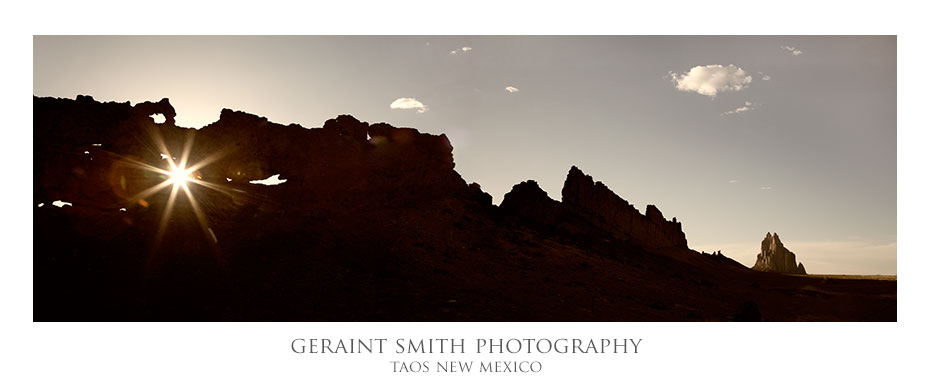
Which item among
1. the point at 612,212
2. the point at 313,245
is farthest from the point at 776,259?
the point at 313,245

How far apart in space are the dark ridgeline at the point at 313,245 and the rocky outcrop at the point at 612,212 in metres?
7.11

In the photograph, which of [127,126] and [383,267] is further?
[127,126]

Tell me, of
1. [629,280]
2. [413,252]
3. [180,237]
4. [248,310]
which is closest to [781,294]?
[629,280]

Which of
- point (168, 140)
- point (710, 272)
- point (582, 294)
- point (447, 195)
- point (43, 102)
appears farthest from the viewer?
point (710, 272)

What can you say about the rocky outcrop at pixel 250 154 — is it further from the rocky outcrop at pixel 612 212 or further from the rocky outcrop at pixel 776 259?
the rocky outcrop at pixel 776 259

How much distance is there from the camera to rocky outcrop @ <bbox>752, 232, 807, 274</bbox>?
2323 inches

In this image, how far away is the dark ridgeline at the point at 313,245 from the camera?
14.2 meters

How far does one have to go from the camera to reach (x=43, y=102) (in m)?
18.2

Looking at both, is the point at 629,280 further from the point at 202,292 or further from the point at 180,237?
the point at 180,237

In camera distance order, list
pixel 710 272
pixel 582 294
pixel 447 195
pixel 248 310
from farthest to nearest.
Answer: pixel 710 272
pixel 447 195
pixel 582 294
pixel 248 310

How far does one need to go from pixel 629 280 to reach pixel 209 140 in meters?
17.2

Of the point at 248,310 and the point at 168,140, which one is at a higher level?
the point at 168,140

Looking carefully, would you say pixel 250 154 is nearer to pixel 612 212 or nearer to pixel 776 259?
pixel 612 212

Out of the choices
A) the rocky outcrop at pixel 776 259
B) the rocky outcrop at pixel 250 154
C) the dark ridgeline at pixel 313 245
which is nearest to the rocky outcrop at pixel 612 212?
the dark ridgeline at pixel 313 245
